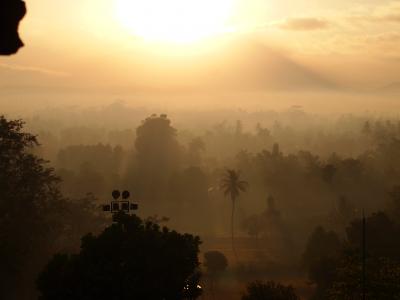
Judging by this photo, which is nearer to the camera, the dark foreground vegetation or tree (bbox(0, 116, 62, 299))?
the dark foreground vegetation

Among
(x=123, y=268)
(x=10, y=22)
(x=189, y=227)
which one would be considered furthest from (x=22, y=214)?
(x=189, y=227)

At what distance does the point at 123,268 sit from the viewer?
1864 centimetres

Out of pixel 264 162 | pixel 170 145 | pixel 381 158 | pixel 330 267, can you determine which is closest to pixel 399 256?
pixel 330 267

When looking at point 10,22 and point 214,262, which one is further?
point 214,262

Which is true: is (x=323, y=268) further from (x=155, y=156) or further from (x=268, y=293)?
(x=155, y=156)

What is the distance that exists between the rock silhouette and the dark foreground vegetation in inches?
591

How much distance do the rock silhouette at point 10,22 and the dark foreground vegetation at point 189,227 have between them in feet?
49.2

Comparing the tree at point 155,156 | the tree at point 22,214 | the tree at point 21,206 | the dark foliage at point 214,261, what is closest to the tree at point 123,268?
the tree at point 22,214

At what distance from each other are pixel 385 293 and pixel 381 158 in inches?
3585

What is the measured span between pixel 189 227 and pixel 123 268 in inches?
1971

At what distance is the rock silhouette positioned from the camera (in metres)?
3.94

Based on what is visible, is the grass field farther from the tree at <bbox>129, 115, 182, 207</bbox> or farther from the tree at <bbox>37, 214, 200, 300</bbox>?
the tree at <bbox>129, 115, 182, 207</bbox>

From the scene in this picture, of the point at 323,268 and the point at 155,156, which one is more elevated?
the point at 155,156

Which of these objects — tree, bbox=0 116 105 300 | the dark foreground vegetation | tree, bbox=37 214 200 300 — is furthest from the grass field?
tree, bbox=37 214 200 300
